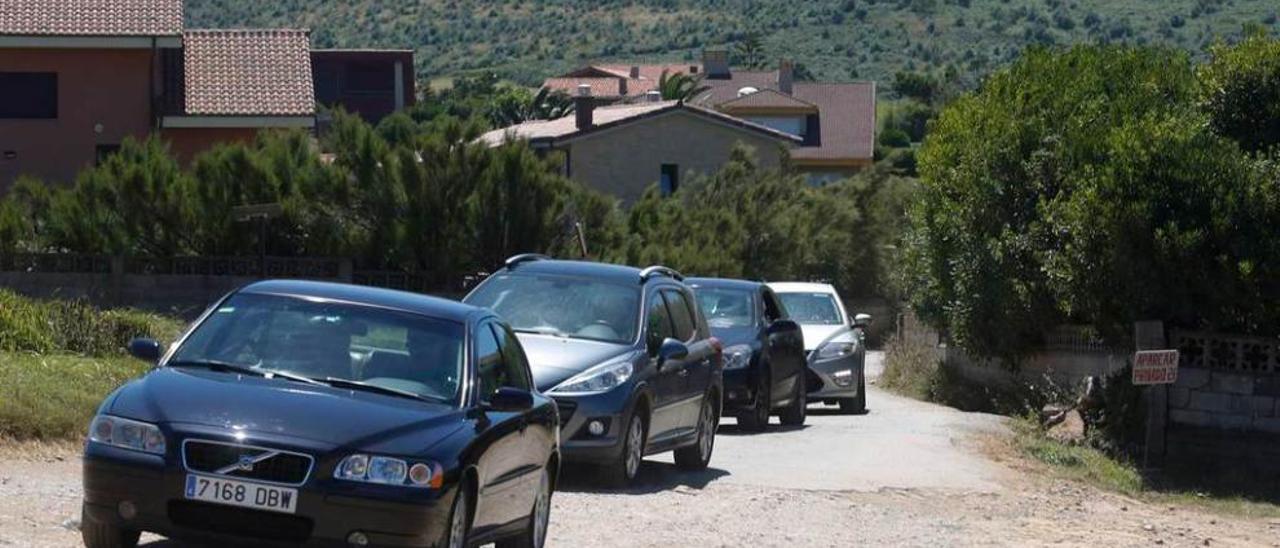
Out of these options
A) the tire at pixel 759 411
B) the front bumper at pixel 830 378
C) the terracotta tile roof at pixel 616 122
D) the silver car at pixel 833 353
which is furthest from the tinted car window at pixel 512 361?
the terracotta tile roof at pixel 616 122

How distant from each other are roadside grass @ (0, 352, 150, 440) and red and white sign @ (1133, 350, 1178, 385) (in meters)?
9.41

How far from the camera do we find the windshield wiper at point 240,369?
973 cm

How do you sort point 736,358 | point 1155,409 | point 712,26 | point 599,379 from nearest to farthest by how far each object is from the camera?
point 599,379, point 736,358, point 1155,409, point 712,26

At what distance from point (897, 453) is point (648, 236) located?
19.0 meters

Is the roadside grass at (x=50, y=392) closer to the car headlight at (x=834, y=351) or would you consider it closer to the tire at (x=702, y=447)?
the tire at (x=702, y=447)

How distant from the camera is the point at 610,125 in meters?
57.6

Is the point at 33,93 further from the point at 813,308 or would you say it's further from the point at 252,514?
the point at 252,514

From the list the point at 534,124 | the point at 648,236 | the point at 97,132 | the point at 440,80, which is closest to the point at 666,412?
the point at 648,236

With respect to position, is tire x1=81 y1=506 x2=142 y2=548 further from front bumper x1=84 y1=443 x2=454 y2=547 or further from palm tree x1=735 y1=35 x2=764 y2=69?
palm tree x1=735 y1=35 x2=764 y2=69

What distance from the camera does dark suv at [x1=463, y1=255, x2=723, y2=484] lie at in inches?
542

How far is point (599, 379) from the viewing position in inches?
548

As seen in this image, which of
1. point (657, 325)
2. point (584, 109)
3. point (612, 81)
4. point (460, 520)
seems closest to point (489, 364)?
point (460, 520)

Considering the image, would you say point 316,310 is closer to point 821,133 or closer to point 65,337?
point 65,337

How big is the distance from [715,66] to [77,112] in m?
50.8
